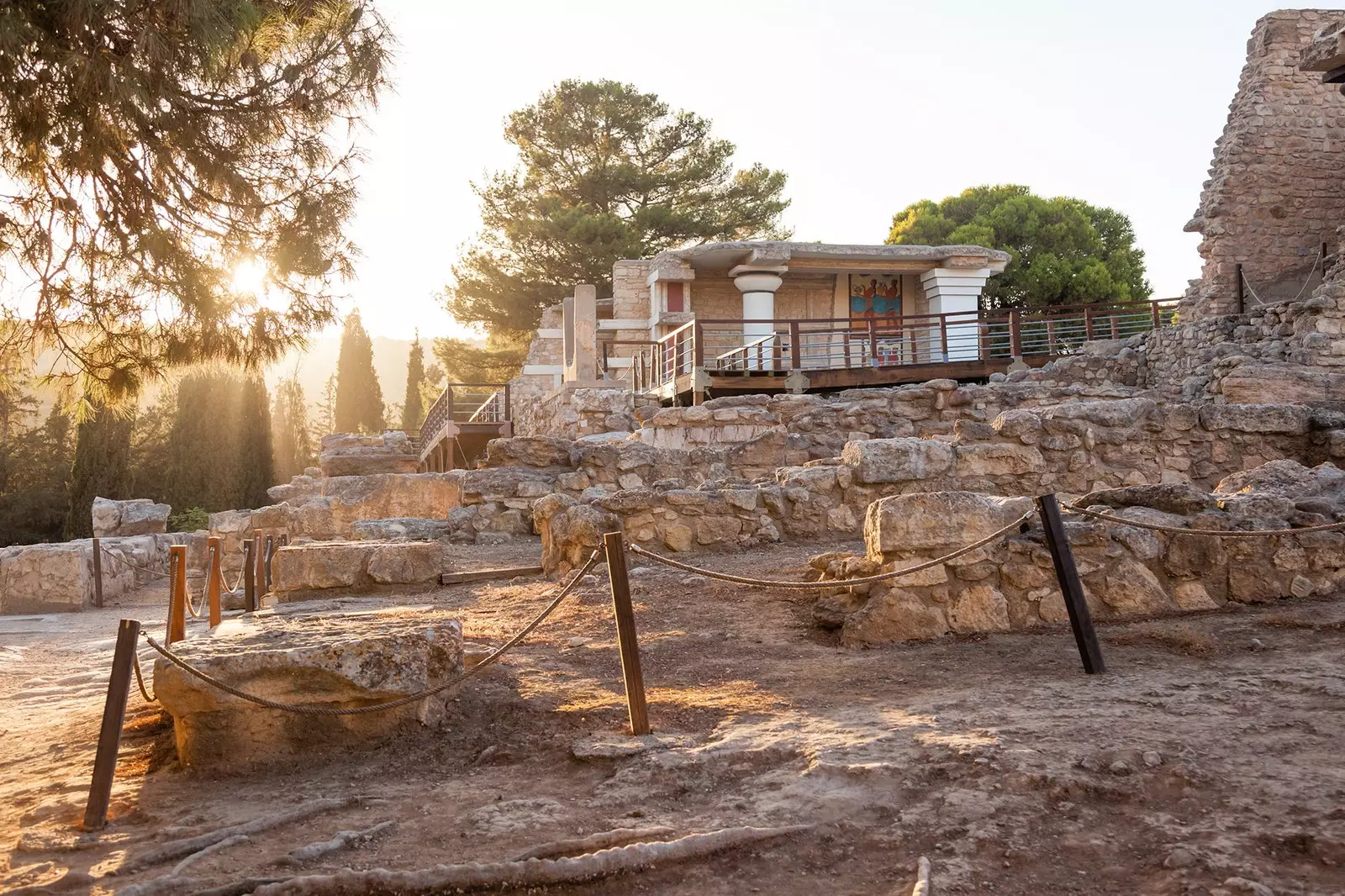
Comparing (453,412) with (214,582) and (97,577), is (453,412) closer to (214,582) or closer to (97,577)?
(97,577)

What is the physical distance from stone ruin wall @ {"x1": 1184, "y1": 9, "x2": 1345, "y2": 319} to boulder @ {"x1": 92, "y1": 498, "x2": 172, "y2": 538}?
19.0 m

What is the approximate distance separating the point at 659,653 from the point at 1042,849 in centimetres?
289

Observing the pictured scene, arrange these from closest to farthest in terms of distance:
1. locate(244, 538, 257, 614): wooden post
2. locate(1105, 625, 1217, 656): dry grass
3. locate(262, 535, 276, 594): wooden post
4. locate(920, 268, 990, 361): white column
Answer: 1. locate(1105, 625, 1217, 656): dry grass
2. locate(244, 538, 257, 614): wooden post
3. locate(262, 535, 276, 594): wooden post
4. locate(920, 268, 990, 361): white column

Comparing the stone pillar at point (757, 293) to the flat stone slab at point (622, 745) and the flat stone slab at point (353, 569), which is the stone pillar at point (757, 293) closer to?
the flat stone slab at point (353, 569)

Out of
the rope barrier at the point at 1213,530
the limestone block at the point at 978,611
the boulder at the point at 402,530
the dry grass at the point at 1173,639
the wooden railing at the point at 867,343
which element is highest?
the wooden railing at the point at 867,343

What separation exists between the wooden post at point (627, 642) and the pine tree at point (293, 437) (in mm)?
31903

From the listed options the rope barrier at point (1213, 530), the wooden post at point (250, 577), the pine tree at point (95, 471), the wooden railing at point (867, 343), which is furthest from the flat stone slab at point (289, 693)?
the pine tree at point (95, 471)

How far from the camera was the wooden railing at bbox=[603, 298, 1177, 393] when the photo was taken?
1899cm

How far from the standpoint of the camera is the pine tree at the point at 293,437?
35406 mm

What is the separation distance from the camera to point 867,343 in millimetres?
Result: 23094

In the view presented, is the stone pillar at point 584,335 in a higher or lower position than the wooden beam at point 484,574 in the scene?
higher

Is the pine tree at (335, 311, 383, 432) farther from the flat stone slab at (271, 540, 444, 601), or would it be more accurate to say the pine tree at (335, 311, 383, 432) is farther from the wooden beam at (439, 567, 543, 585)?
the wooden beam at (439, 567, 543, 585)

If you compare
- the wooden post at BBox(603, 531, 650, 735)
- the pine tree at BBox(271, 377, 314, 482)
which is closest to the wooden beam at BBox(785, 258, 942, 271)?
the pine tree at BBox(271, 377, 314, 482)

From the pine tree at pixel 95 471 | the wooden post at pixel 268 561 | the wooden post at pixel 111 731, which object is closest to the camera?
the wooden post at pixel 111 731
